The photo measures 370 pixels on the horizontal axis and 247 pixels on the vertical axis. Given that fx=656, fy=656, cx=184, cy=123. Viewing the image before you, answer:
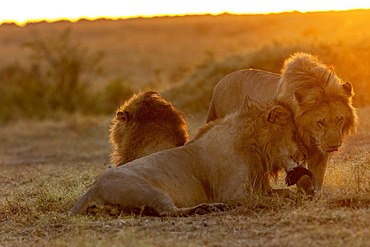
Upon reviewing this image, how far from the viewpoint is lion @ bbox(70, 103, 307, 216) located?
6496 mm

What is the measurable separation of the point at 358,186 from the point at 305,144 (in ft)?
2.31

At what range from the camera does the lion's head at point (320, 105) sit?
6.59 meters

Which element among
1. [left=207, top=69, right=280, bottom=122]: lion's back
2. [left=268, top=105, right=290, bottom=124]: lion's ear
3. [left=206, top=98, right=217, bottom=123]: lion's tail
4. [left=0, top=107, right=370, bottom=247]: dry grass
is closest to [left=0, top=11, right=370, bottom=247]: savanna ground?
[left=0, top=107, right=370, bottom=247]: dry grass

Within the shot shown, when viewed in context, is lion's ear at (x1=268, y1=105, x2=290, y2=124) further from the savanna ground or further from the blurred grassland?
the blurred grassland

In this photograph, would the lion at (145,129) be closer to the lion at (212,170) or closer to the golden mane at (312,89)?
the lion at (212,170)

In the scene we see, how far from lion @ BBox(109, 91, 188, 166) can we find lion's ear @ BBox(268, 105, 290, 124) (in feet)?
5.91

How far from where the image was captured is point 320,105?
21.9 ft

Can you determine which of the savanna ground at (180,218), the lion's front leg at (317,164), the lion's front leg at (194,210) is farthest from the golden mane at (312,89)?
the lion's front leg at (194,210)

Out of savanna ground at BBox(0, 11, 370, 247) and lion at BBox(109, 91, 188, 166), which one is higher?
lion at BBox(109, 91, 188, 166)

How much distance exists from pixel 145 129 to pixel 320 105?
99.3 inches

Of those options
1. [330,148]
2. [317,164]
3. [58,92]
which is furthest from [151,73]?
[330,148]

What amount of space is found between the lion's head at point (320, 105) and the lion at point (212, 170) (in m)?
0.14

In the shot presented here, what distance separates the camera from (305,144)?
6773mm

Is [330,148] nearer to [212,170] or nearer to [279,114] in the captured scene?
[279,114]
